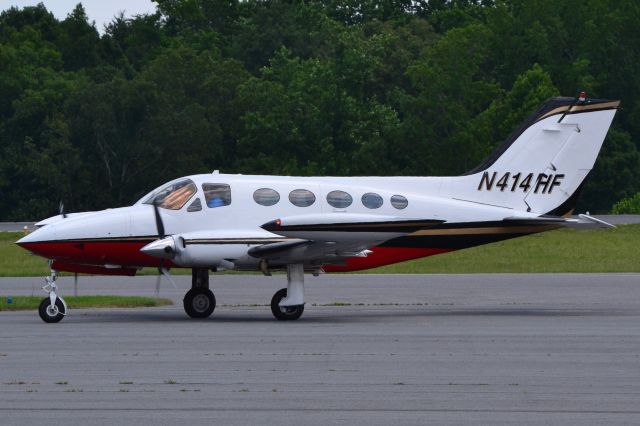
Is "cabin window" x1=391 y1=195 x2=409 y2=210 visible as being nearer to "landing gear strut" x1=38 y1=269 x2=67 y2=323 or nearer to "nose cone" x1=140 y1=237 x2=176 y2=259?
"nose cone" x1=140 y1=237 x2=176 y2=259

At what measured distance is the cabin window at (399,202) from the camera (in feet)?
76.1

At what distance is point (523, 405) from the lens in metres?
12.9

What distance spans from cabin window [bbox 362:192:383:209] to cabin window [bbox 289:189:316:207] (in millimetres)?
930

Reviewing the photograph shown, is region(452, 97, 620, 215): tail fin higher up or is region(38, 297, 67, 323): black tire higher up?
region(452, 97, 620, 215): tail fin

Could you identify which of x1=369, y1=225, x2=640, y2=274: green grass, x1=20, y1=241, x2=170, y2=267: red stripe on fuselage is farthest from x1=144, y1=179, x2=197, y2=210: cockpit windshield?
x1=369, y1=225, x2=640, y2=274: green grass

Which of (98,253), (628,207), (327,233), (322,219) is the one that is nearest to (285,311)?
(327,233)

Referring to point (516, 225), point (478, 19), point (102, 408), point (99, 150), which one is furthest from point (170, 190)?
point (478, 19)

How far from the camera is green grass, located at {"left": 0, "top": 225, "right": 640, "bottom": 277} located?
38.2 meters

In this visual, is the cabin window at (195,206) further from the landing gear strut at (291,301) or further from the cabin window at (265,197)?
the landing gear strut at (291,301)

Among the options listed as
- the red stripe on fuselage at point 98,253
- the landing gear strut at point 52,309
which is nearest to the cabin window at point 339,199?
the red stripe on fuselage at point 98,253

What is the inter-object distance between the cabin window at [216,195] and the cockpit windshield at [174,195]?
23 cm

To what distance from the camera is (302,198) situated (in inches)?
894

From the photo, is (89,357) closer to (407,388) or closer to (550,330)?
(407,388)

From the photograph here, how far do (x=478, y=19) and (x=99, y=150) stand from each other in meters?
39.5
